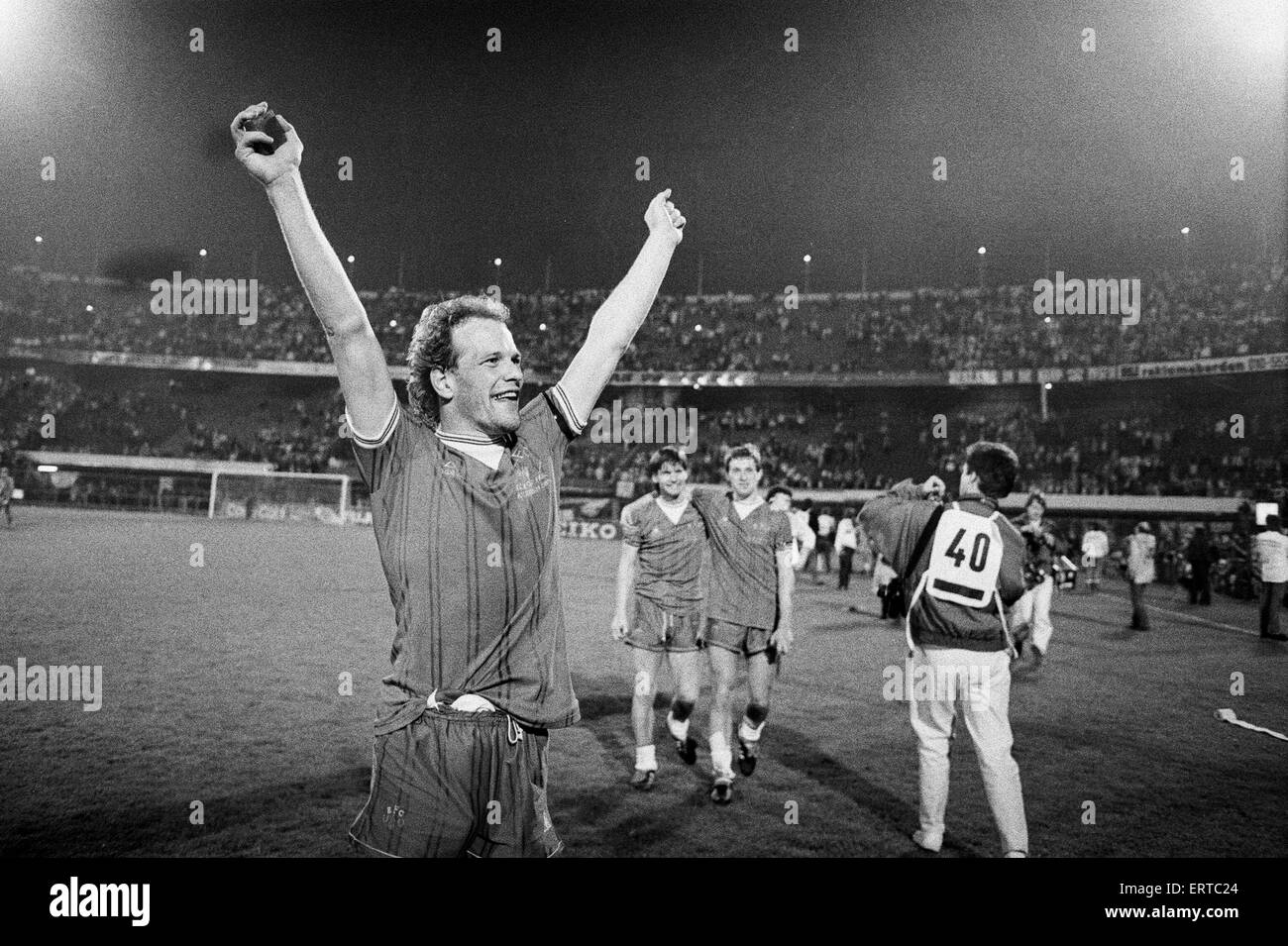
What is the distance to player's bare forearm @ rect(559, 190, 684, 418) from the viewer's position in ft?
7.28

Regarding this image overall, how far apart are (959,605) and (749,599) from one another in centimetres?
177

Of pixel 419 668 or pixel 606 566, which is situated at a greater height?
pixel 419 668

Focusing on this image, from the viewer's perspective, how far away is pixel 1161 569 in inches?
964

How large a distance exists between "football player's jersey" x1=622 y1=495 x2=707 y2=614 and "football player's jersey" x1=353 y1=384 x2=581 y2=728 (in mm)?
3736

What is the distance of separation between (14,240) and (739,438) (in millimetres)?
42023

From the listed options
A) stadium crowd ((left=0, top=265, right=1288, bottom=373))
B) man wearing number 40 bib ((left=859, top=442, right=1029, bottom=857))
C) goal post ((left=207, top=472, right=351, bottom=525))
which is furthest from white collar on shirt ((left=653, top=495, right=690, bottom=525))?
stadium crowd ((left=0, top=265, right=1288, bottom=373))

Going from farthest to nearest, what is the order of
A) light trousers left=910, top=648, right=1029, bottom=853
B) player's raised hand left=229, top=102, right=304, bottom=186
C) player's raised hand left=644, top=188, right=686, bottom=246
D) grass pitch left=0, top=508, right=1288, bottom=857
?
grass pitch left=0, top=508, right=1288, bottom=857 → light trousers left=910, top=648, right=1029, bottom=853 → player's raised hand left=644, top=188, right=686, bottom=246 → player's raised hand left=229, top=102, right=304, bottom=186

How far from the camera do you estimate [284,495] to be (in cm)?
3331

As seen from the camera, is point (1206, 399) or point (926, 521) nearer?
point (926, 521)

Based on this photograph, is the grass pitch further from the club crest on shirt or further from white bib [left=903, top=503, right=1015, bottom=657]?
the club crest on shirt

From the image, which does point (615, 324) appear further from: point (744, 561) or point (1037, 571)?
point (1037, 571)
